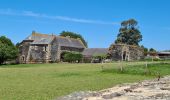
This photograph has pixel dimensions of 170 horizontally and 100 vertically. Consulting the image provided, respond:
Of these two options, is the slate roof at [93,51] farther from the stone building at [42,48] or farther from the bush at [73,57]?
the bush at [73,57]

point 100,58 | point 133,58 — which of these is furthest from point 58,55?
point 133,58

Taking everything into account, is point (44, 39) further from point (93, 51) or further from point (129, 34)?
point (129, 34)

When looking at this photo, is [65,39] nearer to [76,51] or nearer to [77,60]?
[76,51]

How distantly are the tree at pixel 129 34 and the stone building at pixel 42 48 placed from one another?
131 feet

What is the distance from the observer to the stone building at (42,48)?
115438mm

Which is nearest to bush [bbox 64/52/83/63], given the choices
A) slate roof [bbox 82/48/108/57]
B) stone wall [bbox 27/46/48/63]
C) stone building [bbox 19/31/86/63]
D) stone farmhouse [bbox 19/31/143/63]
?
stone farmhouse [bbox 19/31/143/63]

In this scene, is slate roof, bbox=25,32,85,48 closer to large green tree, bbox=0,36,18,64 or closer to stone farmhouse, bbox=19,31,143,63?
stone farmhouse, bbox=19,31,143,63

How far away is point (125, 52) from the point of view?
112125mm

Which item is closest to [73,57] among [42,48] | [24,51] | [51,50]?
[51,50]

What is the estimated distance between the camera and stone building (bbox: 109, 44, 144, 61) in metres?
112

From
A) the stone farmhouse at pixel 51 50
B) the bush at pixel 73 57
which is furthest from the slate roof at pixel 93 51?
the bush at pixel 73 57

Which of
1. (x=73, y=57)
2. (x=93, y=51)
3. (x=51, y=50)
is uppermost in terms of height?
(x=51, y=50)

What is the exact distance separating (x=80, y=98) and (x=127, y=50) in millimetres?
97248

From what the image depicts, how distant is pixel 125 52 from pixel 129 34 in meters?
42.0
